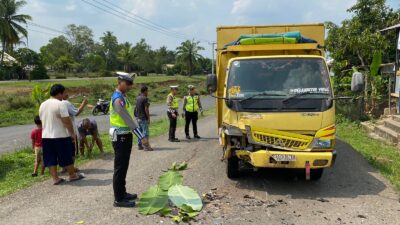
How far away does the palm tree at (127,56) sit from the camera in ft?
277

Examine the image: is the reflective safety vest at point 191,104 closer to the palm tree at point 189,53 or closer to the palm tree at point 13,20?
the palm tree at point 13,20

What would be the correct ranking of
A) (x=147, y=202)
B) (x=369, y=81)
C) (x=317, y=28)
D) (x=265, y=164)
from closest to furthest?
(x=147, y=202) → (x=265, y=164) → (x=317, y=28) → (x=369, y=81)

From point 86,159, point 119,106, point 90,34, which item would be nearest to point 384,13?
point 86,159

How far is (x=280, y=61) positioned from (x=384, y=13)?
1508 centimetres

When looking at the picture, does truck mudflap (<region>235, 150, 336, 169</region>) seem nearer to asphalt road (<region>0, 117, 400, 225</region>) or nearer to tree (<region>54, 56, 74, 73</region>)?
asphalt road (<region>0, 117, 400, 225</region>)

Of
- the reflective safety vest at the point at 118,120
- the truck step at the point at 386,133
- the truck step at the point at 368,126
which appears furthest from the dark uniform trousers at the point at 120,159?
the truck step at the point at 368,126

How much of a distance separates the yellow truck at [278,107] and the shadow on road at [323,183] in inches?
11.2

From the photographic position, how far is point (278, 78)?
7320 millimetres

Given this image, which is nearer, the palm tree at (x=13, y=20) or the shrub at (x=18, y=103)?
the shrub at (x=18, y=103)

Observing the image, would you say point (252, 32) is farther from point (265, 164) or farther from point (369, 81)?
point (369, 81)

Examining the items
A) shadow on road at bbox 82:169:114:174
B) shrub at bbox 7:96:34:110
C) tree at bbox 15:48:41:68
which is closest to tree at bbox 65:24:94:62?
tree at bbox 15:48:41:68

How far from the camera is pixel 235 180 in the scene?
765 cm

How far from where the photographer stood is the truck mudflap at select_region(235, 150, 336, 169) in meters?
6.50

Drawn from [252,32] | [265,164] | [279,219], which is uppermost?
[252,32]
